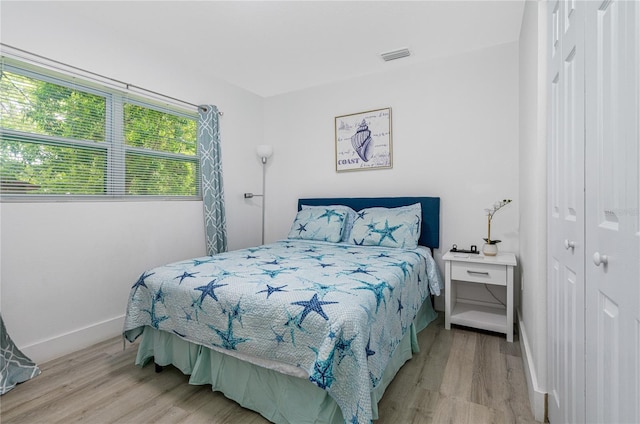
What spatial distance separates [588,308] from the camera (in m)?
0.97

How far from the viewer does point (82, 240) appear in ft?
7.72

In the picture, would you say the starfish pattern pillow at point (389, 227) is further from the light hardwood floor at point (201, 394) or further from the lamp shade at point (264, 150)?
the lamp shade at point (264, 150)

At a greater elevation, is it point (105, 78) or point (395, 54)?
point (395, 54)

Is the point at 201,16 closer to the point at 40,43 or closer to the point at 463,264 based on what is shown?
the point at 40,43

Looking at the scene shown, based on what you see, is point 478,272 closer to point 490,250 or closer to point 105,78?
point 490,250

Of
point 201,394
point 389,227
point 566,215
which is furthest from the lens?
point 389,227

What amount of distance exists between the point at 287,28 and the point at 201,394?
2.68m

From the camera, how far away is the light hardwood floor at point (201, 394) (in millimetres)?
1556

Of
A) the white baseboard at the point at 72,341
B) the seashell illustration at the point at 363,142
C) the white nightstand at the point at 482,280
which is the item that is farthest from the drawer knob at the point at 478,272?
the white baseboard at the point at 72,341

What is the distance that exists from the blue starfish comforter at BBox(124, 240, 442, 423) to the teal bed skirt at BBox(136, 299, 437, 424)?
4.7 inches

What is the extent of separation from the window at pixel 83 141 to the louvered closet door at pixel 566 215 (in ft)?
9.77

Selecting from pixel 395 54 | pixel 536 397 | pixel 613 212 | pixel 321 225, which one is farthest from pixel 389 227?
pixel 613 212

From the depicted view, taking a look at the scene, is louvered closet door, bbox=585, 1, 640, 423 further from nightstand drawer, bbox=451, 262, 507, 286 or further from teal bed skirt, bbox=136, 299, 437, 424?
nightstand drawer, bbox=451, 262, 507, 286

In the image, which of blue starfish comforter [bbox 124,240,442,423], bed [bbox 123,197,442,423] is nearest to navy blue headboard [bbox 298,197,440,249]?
bed [bbox 123,197,442,423]
